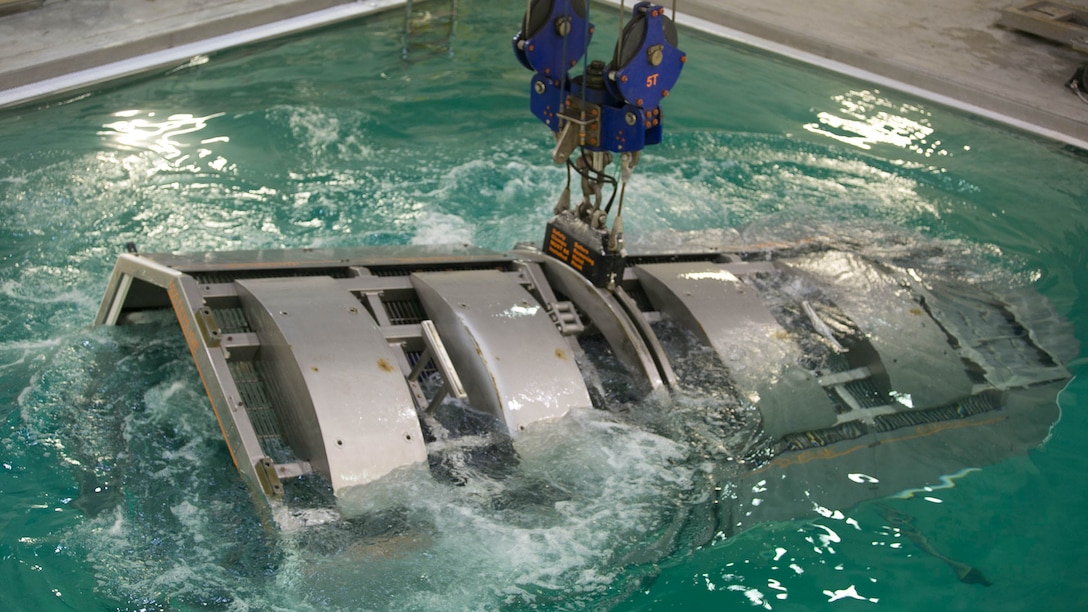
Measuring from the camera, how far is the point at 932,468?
10.5 feet

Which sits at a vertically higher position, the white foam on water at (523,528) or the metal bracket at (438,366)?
the metal bracket at (438,366)

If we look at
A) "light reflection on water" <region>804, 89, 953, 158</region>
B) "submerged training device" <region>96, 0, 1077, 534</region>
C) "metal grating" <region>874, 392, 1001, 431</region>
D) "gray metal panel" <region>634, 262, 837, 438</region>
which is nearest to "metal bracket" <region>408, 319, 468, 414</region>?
"submerged training device" <region>96, 0, 1077, 534</region>

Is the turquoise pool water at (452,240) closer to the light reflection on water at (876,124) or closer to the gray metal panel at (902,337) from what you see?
the light reflection on water at (876,124)

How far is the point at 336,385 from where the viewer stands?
8.57 feet

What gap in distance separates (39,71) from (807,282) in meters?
4.72

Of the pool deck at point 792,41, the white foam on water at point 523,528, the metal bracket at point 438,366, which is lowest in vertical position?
the white foam on water at point 523,528

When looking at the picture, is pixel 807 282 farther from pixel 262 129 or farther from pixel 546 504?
pixel 262 129

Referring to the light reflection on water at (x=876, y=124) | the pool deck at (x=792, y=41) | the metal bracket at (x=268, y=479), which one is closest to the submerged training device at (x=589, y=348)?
the metal bracket at (x=268, y=479)

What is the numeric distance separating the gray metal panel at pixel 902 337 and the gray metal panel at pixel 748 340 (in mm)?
318

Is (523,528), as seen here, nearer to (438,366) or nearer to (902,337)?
(438,366)

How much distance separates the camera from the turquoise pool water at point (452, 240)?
254cm

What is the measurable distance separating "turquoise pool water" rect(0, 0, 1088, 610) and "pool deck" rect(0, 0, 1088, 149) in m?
0.27

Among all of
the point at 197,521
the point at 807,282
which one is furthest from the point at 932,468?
the point at 197,521

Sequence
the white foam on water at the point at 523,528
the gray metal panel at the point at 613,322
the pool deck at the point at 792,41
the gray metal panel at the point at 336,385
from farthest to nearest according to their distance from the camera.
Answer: the pool deck at the point at 792,41
the gray metal panel at the point at 613,322
the gray metal panel at the point at 336,385
the white foam on water at the point at 523,528
